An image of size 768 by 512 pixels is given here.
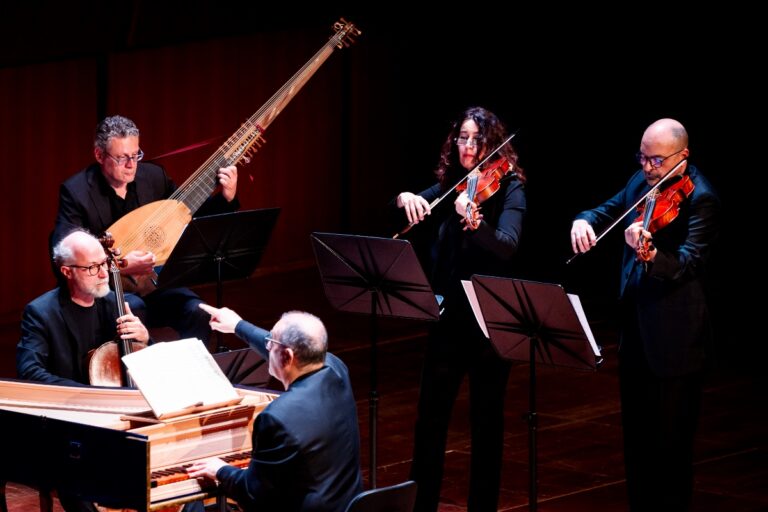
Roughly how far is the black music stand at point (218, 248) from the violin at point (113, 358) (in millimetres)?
478

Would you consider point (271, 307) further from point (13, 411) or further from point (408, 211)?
point (13, 411)

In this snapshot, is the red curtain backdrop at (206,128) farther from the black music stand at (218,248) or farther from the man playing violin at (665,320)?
the man playing violin at (665,320)

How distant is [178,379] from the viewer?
14.8ft

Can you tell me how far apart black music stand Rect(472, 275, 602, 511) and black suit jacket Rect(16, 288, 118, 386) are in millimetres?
1613

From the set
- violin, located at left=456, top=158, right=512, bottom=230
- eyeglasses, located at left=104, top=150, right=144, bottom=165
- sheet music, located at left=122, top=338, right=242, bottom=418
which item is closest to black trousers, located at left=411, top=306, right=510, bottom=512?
violin, located at left=456, top=158, right=512, bottom=230

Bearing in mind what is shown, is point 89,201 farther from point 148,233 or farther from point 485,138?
point 485,138

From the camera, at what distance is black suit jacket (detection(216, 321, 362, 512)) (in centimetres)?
413

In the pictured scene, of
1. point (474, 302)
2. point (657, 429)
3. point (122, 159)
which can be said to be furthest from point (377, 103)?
point (657, 429)

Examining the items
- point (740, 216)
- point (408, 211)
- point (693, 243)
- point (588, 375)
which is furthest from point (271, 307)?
point (693, 243)

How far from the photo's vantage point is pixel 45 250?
9883mm

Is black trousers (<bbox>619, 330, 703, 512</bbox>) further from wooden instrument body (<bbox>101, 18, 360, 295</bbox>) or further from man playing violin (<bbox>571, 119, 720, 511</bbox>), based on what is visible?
wooden instrument body (<bbox>101, 18, 360, 295</bbox>)

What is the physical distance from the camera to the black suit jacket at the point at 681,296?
16.8 feet

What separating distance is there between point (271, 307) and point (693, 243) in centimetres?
528

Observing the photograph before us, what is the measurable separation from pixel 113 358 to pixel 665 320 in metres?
2.19
